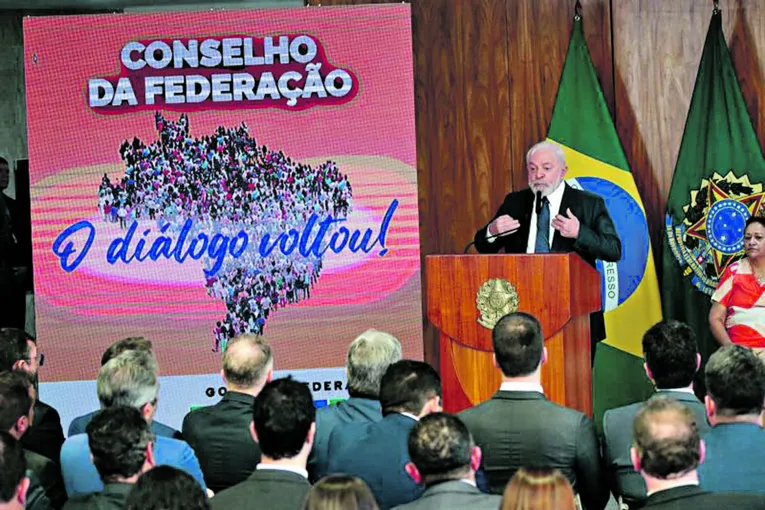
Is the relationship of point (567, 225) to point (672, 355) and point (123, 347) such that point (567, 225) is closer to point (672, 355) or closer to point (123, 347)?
point (672, 355)

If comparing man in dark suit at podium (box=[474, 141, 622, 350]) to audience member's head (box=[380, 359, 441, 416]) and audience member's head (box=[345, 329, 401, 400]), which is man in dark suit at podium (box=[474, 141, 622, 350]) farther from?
audience member's head (box=[380, 359, 441, 416])

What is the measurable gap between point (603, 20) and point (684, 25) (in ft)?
1.62

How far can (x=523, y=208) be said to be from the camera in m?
6.16

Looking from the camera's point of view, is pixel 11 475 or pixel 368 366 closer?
pixel 11 475

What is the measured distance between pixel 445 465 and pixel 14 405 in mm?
1453

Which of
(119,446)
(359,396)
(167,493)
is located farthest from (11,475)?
(359,396)

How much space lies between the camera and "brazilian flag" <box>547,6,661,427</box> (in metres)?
6.98

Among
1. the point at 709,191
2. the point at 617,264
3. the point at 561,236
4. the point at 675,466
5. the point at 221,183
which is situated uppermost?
the point at 221,183

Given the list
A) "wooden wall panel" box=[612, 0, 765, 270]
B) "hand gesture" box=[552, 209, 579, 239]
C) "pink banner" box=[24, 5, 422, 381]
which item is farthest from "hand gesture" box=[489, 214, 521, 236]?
"wooden wall panel" box=[612, 0, 765, 270]

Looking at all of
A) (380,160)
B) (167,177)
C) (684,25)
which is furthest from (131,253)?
(684,25)

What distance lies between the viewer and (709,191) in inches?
270

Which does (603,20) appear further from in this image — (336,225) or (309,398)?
(309,398)

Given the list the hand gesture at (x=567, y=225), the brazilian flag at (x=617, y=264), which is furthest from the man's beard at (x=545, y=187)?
the brazilian flag at (x=617, y=264)

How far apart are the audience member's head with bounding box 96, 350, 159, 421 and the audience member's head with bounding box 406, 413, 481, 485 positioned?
1.08m
